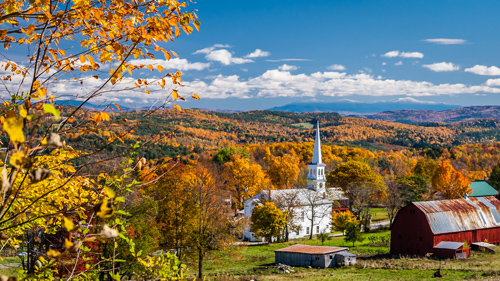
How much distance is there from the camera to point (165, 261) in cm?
852

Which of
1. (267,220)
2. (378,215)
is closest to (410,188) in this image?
(378,215)

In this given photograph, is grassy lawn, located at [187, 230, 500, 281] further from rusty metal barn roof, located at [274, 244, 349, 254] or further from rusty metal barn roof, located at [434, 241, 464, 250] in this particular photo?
rusty metal barn roof, located at [274, 244, 349, 254]

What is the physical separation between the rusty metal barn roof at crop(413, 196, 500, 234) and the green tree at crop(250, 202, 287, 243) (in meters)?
15.7

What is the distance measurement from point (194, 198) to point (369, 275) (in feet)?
49.3

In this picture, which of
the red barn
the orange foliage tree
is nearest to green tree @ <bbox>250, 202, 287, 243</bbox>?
the red barn

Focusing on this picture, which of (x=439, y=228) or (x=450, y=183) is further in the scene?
(x=450, y=183)

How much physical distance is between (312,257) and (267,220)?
448 inches

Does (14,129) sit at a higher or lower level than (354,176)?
higher

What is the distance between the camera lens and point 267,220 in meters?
49.7

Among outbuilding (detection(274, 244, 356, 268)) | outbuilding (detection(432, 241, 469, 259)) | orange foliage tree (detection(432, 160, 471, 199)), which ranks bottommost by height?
outbuilding (detection(274, 244, 356, 268))

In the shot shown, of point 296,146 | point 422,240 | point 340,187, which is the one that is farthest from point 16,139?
point 296,146

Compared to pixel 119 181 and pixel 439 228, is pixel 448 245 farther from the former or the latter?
pixel 119 181

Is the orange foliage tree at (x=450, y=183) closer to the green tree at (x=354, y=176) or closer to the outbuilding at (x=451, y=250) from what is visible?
the green tree at (x=354, y=176)

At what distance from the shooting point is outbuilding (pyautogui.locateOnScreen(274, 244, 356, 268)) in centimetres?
3838
